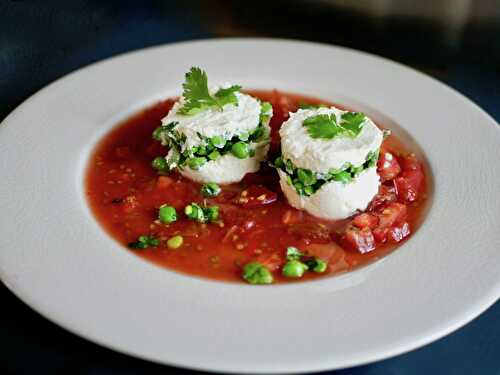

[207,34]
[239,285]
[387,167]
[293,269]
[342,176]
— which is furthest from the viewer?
[207,34]

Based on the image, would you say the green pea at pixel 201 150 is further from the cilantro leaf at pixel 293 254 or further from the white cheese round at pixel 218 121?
the cilantro leaf at pixel 293 254

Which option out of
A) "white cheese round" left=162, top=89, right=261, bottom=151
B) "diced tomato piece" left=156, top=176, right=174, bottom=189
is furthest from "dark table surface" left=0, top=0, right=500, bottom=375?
"white cheese round" left=162, top=89, right=261, bottom=151

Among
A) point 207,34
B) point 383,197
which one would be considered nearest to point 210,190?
point 383,197

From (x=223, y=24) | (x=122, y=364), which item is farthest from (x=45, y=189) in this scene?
(x=223, y=24)

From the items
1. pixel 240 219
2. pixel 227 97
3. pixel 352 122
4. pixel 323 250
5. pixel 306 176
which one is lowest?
pixel 323 250

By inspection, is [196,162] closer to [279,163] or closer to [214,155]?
[214,155]

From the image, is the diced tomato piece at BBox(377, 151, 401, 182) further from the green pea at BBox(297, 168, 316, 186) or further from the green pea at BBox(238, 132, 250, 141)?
the green pea at BBox(238, 132, 250, 141)
